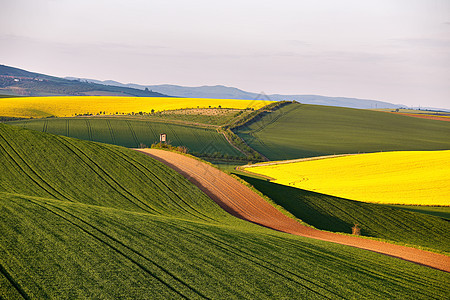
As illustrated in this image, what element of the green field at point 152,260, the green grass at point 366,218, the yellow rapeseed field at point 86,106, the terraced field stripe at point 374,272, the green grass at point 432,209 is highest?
the yellow rapeseed field at point 86,106

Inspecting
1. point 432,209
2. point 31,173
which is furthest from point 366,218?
point 31,173

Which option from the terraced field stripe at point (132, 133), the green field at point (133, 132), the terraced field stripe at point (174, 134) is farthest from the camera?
the terraced field stripe at point (174, 134)

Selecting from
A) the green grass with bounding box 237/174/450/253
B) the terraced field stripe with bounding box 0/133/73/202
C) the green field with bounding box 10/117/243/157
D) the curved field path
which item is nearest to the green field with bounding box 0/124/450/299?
the terraced field stripe with bounding box 0/133/73/202

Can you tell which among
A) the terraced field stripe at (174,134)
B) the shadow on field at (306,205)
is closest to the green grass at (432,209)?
the shadow on field at (306,205)

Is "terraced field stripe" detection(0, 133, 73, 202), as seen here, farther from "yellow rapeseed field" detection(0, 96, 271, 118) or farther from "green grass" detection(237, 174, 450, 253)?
"yellow rapeseed field" detection(0, 96, 271, 118)

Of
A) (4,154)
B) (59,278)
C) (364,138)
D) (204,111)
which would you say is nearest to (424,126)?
(364,138)

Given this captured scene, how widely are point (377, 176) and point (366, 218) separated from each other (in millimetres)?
21183

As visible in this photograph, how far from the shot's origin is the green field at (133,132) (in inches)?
2886

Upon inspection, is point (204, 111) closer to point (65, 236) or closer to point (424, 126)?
point (424, 126)

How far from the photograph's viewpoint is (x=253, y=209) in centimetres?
3281

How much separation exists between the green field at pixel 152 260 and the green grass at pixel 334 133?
52.9 metres

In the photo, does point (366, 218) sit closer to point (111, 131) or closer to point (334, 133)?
point (111, 131)

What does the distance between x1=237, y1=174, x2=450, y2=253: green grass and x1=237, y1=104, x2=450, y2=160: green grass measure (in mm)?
35619

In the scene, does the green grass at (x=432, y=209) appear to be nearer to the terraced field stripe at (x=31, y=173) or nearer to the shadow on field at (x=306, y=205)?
the shadow on field at (x=306, y=205)
